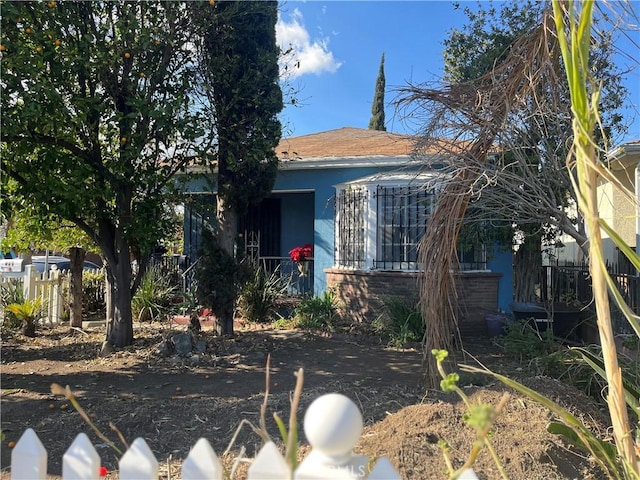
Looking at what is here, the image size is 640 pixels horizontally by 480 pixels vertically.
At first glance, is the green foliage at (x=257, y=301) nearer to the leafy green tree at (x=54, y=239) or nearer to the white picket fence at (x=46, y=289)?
the leafy green tree at (x=54, y=239)

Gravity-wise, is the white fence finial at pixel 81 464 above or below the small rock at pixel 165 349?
above

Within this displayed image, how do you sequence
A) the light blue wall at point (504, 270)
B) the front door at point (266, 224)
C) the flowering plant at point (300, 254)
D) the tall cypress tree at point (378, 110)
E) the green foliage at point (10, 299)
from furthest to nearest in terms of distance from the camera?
1. the tall cypress tree at point (378, 110)
2. the front door at point (266, 224)
3. the flowering plant at point (300, 254)
4. the light blue wall at point (504, 270)
5. the green foliage at point (10, 299)

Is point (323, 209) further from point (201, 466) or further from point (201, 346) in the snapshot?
point (201, 466)

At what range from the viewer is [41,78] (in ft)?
18.5

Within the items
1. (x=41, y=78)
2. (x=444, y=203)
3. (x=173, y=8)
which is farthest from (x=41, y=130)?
(x=444, y=203)

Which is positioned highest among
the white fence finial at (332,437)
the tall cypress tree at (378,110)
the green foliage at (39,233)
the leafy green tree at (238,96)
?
the tall cypress tree at (378,110)

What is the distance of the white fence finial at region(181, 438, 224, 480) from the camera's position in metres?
1.44

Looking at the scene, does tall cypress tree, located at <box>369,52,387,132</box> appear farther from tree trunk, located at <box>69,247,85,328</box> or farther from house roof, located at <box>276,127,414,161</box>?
tree trunk, located at <box>69,247,85,328</box>

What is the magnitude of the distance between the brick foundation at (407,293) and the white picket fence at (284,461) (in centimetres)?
750

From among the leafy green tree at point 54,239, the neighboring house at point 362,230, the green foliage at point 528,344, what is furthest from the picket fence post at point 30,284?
the green foliage at point 528,344

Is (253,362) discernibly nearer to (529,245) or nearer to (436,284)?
(436,284)

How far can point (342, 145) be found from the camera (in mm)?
12859

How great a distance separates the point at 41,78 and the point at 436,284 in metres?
4.99

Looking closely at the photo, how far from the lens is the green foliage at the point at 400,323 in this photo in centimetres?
777
